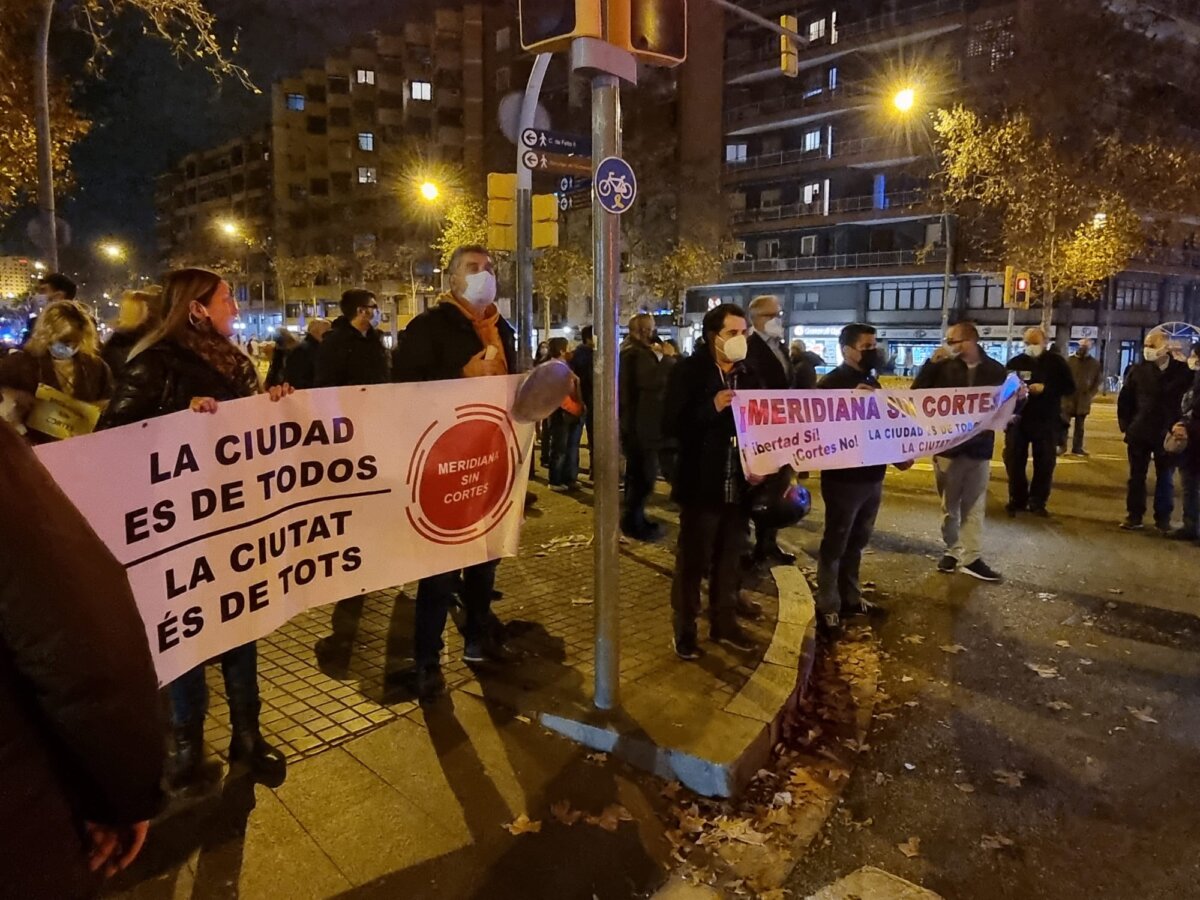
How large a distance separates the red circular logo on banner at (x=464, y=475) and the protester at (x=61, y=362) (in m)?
1.63

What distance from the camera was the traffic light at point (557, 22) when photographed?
3742 mm

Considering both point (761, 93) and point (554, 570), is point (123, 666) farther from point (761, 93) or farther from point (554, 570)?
point (761, 93)

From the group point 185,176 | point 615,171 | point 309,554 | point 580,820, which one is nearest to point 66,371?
point 309,554

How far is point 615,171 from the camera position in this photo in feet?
12.9

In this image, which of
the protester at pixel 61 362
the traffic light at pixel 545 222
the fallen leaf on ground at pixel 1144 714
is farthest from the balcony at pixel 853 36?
the protester at pixel 61 362

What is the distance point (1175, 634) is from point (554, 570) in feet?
14.6

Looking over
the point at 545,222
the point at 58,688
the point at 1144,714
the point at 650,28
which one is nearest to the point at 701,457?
the point at 650,28

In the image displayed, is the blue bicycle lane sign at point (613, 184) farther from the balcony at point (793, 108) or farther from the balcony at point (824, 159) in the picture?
the balcony at point (793, 108)

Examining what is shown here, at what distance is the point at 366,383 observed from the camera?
20.6 ft

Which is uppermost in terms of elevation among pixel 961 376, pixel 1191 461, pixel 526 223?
pixel 526 223

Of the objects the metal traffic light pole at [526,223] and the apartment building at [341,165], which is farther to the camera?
the apartment building at [341,165]

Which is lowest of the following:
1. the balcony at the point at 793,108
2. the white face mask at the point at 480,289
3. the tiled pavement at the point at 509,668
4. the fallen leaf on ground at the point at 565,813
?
the fallen leaf on ground at the point at 565,813

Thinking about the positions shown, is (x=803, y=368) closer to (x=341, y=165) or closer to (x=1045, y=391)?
(x=1045, y=391)

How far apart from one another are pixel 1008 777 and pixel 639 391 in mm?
5307
